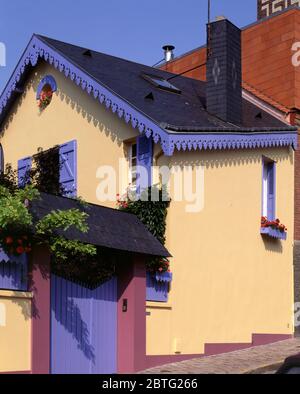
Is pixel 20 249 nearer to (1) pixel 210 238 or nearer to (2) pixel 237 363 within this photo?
(2) pixel 237 363

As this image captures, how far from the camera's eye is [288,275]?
715 inches

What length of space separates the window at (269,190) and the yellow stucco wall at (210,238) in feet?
0.68

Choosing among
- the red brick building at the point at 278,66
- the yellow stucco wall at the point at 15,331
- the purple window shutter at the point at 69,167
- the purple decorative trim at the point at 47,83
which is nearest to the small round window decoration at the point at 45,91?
the purple decorative trim at the point at 47,83

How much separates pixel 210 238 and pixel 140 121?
2999mm

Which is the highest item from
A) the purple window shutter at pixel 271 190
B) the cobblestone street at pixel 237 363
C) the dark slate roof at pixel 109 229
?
the purple window shutter at pixel 271 190

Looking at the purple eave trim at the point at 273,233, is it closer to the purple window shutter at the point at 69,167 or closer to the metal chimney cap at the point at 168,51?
the purple window shutter at the point at 69,167

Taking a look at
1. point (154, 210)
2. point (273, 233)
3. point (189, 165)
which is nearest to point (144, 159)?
point (189, 165)

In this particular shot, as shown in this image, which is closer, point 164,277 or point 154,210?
point 164,277

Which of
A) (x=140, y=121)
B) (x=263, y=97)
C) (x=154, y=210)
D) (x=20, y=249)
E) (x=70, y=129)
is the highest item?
(x=263, y=97)

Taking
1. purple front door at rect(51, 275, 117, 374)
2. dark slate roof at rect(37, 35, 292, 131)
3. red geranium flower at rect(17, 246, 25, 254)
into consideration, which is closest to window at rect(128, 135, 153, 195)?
dark slate roof at rect(37, 35, 292, 131)

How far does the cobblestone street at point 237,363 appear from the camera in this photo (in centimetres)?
1308

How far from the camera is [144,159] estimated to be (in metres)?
15.4

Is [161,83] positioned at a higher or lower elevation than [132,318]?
higher
